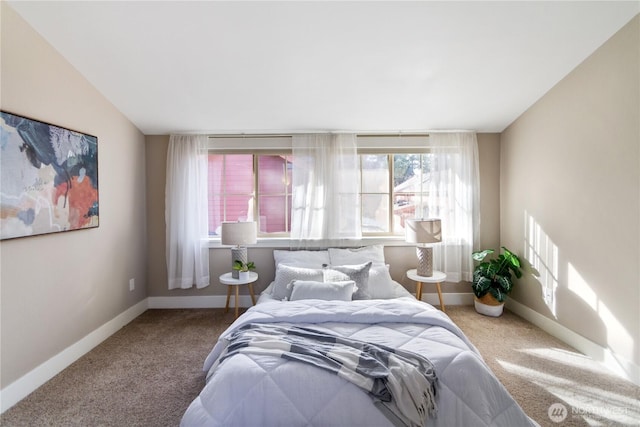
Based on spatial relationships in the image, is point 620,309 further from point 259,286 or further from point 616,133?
point 259,286

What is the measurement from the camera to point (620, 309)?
7.16 feet

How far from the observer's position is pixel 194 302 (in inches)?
139

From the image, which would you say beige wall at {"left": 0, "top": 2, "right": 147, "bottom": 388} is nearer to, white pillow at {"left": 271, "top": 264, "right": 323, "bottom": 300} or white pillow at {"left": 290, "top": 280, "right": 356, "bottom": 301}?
white pillow at {"left": 271, "top": 264, "right": 323, "bottom": 300}

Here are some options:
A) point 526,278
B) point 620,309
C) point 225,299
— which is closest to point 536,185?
point 526,278

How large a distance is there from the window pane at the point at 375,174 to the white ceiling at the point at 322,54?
0.56 meters

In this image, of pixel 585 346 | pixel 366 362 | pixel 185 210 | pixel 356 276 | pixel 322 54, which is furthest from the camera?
pixel 185 210

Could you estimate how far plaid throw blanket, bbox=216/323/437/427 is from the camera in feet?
4.36

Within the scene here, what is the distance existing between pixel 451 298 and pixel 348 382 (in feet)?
8.90

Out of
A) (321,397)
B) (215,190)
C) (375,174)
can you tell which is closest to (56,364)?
(215,190)

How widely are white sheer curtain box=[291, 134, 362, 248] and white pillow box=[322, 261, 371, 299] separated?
702mm

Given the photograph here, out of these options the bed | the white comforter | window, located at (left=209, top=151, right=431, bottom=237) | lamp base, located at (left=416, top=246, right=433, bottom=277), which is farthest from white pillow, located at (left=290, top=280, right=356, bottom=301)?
window, located at (left=209, top=151, right=431, bottom=237)

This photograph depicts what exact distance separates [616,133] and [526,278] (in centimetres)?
167

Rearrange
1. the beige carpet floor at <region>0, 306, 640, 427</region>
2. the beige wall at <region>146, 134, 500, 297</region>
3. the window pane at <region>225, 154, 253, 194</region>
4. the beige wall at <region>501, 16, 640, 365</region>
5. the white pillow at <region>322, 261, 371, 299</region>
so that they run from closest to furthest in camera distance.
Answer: the beige carpet floor at <region>0, 306, 640, 427</region>
the beige wall at <region>501, 16, 640, 365</region>
the white pillow at <region>322, 261, 371, 299</region>
the beige wall at <region>146, 134, 500, 297</region>
the window pane at <region>225, 154, 253, 194</region>

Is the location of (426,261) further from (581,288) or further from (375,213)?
(581,288)
